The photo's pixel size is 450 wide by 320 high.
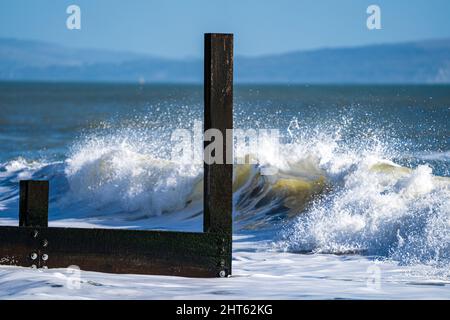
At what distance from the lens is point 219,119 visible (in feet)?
24.8

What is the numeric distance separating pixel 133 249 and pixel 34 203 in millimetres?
792

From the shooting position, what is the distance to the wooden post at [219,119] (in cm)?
755

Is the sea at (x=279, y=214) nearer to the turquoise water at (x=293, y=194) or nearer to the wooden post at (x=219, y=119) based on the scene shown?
the turquoise water at (x=293, y=194)

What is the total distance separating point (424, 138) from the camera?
2872 centimetres

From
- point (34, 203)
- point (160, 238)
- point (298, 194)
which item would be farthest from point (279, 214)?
point (34, 203)

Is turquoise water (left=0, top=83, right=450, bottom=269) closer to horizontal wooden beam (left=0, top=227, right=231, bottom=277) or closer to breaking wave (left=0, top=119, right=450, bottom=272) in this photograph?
breaking wave (left=0, top=119, right=450, bottom=272)

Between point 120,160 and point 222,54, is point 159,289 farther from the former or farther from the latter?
point 120,160

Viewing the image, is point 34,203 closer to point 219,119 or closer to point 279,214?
point 219,119

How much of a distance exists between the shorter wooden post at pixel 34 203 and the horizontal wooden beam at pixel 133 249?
0.08 m

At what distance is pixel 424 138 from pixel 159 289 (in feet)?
73.0

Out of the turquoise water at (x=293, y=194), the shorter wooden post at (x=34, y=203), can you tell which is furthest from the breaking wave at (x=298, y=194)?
the shorter wooden post at (x=34, y=203)

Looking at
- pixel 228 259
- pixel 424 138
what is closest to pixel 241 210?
pixel 228 259

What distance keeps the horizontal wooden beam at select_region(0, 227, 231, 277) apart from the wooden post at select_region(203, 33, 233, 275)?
0.39 ft
